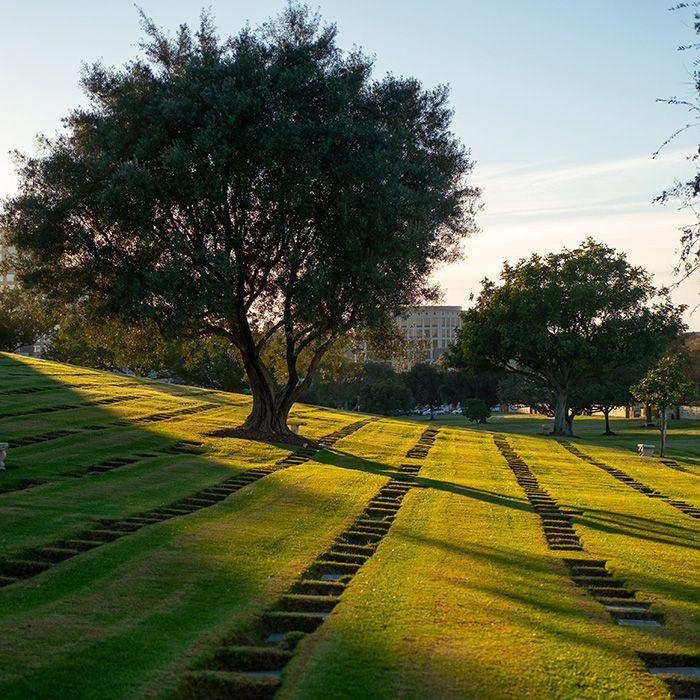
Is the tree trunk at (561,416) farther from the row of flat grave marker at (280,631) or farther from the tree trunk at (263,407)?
the row of flat grave marker at (280,631)

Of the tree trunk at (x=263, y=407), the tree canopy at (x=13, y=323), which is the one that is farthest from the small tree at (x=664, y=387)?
the tree canopy at (x=13, y=323)

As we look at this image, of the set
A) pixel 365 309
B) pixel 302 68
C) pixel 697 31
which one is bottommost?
pixel 365 309

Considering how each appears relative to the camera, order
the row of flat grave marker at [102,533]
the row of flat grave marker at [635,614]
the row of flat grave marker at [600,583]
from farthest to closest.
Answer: the row of flat grave marker at [102,533] < the row of flat grave marker at [600,583] < the row of flat grave marker at [635,614]

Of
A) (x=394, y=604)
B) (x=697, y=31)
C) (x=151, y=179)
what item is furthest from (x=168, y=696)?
(x=151, y=179)

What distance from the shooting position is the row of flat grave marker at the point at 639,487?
2003 centimetres

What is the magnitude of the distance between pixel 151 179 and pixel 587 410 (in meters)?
60.1

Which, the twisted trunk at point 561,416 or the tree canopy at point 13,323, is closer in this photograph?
the twisted trunk at point 561,416

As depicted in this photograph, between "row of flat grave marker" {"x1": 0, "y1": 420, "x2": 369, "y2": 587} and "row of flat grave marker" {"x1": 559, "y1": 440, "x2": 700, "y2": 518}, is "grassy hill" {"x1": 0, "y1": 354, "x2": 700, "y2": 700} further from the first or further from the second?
"row of flat grave marker" {"x1": 559, "y1": 440, "x2": 700, "y2": 518}

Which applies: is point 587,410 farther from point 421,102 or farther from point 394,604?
point 394,604

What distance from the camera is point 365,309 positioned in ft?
91.0

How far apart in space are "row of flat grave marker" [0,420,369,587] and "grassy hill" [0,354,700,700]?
50mm

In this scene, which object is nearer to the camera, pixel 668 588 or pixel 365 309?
pixel 668 588

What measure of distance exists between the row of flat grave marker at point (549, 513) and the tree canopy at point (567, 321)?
26717 mm

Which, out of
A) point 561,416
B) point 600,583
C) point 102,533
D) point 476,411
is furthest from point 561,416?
point 102,533
